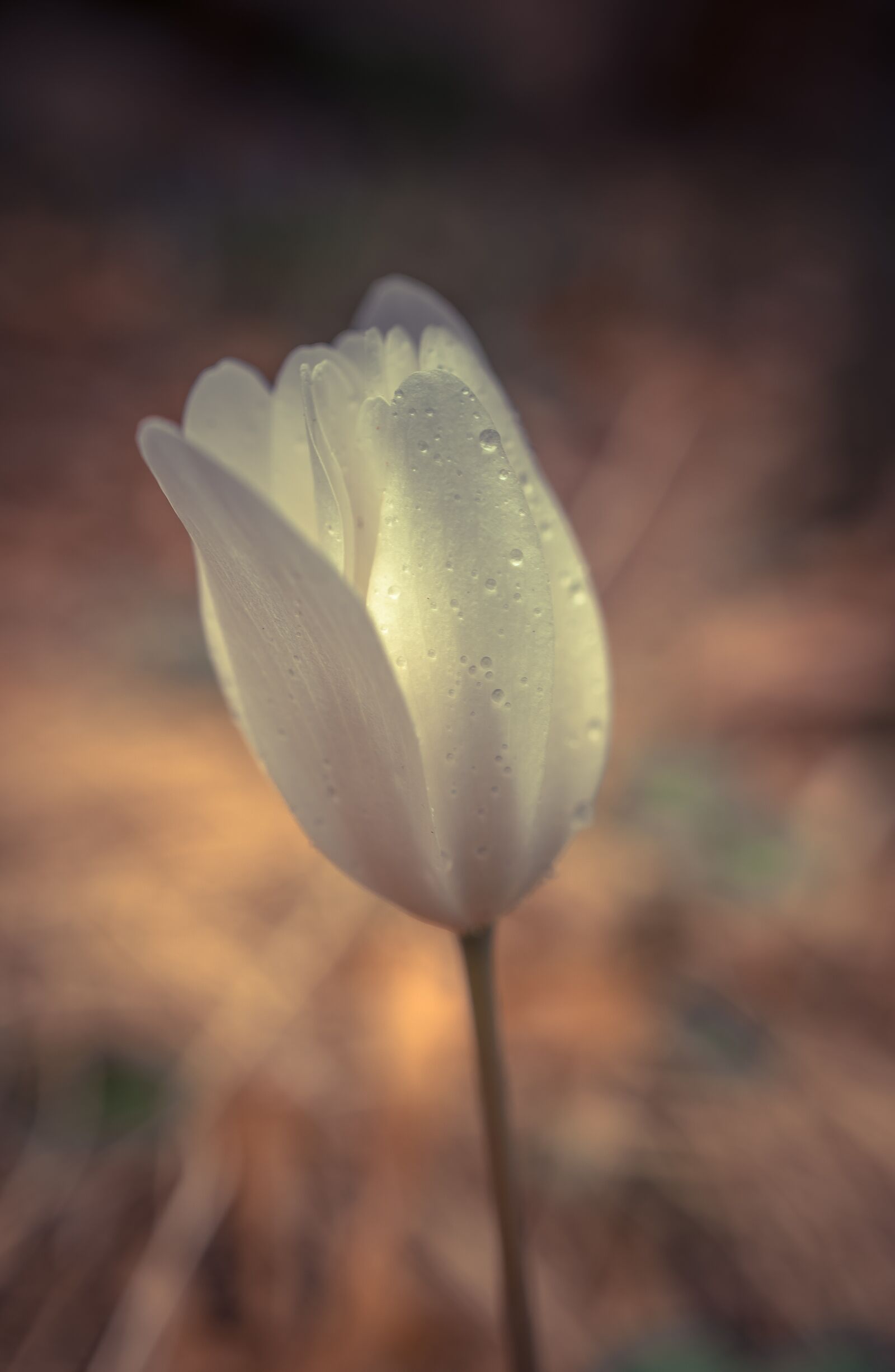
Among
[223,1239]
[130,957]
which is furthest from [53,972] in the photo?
[223,1239]

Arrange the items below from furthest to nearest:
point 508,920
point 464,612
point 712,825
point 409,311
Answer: point 712,825
point 508,920
point 409,311
point 464,612

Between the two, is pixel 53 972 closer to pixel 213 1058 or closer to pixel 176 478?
pixel 213 1058

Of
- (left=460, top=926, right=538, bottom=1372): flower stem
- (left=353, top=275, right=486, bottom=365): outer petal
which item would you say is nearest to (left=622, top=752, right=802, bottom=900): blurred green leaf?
(left=460, top=926, right=538, bottom=1372): flower stem

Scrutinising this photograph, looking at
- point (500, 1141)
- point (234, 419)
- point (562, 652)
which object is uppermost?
point (234, 419)

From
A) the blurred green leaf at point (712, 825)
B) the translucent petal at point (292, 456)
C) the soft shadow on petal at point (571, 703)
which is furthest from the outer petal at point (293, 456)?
the blurred green leaf at point (712, 825)

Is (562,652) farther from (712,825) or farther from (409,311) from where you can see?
(712,825)

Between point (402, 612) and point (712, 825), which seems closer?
point (402, 612)

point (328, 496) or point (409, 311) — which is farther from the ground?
point (409, 311)

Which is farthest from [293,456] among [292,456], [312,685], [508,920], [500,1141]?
[508,920]
